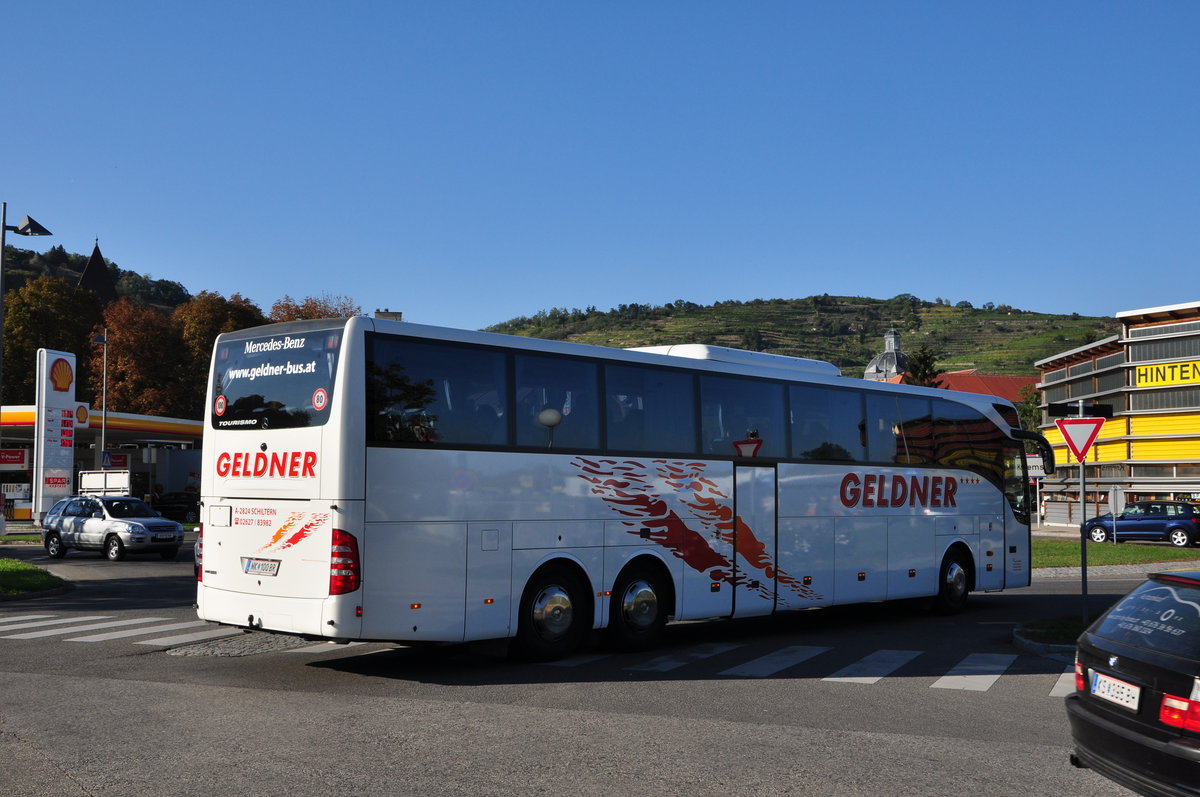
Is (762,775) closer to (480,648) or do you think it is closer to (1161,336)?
(480,648)

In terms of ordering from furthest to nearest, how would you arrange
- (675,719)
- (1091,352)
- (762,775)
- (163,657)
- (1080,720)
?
(1091,352), (163,657), (675,719), (762,775), (1080,720)

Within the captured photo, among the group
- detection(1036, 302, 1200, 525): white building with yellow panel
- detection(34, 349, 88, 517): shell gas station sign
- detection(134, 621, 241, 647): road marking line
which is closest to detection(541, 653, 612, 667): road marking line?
detection(134, 621, 241, 647): road marking line

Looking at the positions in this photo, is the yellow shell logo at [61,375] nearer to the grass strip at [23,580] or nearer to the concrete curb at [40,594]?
the grass strip at [23,580]

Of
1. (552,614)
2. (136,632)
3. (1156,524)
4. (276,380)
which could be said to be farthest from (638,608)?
(1156,524)

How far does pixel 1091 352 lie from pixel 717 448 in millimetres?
57034

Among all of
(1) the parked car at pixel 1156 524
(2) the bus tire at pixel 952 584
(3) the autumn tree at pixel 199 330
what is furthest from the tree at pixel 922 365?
(2) the bus tire at pixel 952 584

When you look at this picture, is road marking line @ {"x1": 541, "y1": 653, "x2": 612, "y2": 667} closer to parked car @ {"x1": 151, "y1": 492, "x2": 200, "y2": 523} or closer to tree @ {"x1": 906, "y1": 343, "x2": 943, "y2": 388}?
parked car @ {"x1": 151, "y1": 492, "x2": 200, "y2": 523}

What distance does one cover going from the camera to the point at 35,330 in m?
74.3

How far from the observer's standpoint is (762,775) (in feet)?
21.9

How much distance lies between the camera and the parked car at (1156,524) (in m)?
40.8

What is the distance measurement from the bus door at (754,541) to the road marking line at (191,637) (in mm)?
6102

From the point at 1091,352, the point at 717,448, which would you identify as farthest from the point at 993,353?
the point at 717,448

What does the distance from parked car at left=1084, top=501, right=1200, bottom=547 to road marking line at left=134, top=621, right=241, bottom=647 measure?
35.3 meters

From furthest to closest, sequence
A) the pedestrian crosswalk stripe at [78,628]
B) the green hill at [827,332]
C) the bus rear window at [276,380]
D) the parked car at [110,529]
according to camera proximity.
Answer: the green hill at [827,332]
the parked car at [110,529]
the pedestrian crosswalk stripe at [78,628]
the bus rear window at [276,380]
